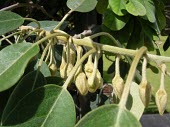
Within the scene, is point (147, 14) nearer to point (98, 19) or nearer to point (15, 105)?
point (98, 19)

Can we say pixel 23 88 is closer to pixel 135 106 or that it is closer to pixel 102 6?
pixel 135 106

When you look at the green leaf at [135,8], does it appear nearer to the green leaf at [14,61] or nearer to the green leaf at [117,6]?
the green leaf at [117,6]

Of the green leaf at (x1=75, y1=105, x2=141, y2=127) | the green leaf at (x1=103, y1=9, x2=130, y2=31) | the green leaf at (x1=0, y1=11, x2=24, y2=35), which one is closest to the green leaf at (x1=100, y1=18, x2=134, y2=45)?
the green leaf at (x1=103, y1=9, x2=130, y2=31)

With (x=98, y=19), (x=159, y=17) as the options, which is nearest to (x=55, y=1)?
(x=98, y=19)

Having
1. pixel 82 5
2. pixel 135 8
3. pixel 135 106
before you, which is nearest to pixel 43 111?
pixel 135 106

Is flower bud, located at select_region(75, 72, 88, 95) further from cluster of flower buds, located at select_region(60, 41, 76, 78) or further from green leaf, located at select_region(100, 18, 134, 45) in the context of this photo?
green leaf, located at select_region(100, 18, 134, 45)
